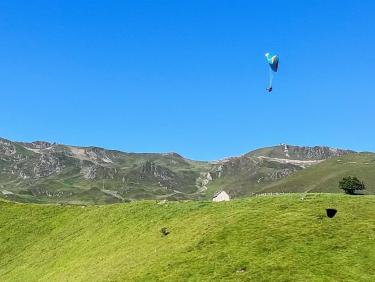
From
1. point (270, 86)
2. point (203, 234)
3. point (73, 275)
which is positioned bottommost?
point (73, 275)

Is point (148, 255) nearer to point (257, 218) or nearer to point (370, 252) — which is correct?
point (257, 218)

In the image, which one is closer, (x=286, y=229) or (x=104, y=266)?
(x=286, y=229)

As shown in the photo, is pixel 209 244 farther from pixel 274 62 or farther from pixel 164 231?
pixel 274 62

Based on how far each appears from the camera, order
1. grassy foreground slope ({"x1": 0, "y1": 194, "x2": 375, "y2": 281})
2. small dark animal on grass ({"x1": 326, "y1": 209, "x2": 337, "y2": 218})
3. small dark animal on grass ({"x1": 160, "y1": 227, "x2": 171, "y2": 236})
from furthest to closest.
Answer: small dark animal on grass ({"x1": 160, "y1": 227, "x2": 171, "y2": 236})
small dark animal on grass ({"x1": 326, "y1": 209, "x2": 337, "y2": 218})
grassy foreground slope ({"x1": 0, "y1": 194, "x2": 375, "y2": 281})

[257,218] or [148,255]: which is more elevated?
[257,218]

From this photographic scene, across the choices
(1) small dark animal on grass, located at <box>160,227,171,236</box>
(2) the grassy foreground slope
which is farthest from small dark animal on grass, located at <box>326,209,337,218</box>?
(1) small dark animal on grass, located at <box>160,227,171,236</box>

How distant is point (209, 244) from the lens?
4403 cm

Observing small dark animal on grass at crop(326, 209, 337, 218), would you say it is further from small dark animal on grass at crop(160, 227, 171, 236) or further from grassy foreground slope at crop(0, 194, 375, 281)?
small dark animal on grass at crop(160, 227, 171, 236)

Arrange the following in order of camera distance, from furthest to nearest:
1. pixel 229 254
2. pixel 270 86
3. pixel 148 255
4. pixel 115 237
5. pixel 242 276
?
pixel 115 237 < pixel 270 86 < pixel 148 255 < pixel 229 254 < pixel 242 276

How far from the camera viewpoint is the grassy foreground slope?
38.1 m

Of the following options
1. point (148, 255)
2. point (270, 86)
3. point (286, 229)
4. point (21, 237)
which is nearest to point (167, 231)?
point (148, 255)

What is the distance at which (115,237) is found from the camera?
185ft

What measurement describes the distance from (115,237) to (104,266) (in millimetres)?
8632

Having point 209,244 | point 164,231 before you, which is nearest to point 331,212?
point 209,244
